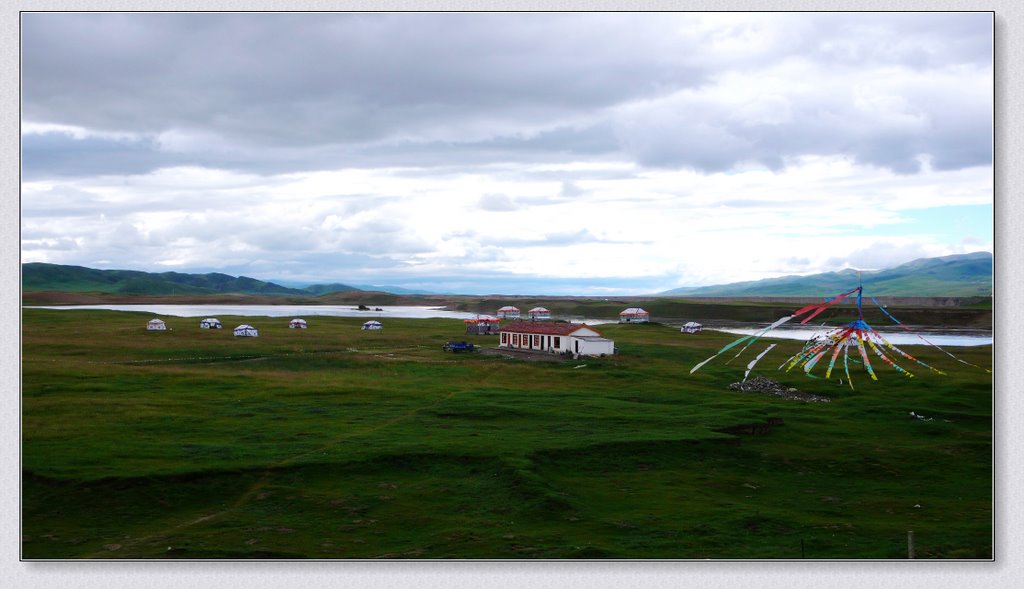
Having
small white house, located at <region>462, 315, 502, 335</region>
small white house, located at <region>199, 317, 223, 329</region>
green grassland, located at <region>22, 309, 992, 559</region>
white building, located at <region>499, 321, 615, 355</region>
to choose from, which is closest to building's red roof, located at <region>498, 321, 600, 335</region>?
white building, located at <region>499, 321, 615, 355</region>

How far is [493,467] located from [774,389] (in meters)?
23.8

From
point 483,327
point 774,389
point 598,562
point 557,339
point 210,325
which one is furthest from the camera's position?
point 210,325

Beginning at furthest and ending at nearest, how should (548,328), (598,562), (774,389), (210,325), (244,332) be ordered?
(210,325) → (244,332) → (548,328) → (774,389) → (598,562)

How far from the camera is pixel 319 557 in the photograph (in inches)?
825

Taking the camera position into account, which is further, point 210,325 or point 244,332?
point 210,325

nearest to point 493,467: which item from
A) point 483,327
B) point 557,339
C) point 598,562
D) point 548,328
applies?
point 598,562

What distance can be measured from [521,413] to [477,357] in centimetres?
2352

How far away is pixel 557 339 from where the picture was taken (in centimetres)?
6366

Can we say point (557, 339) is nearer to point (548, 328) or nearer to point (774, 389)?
point (548, 328)

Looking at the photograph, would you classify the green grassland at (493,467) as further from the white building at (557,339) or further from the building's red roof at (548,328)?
the building's red roof at (548,328)

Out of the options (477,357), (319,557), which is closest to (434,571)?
(319,557)

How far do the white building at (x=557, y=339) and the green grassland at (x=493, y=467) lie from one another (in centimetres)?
1184

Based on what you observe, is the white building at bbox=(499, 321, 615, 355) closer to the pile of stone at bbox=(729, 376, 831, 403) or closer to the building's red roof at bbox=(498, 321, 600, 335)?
the building's red roof at bbox=(498, 321, 600, 335)

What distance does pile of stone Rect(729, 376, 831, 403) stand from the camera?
42750mm
